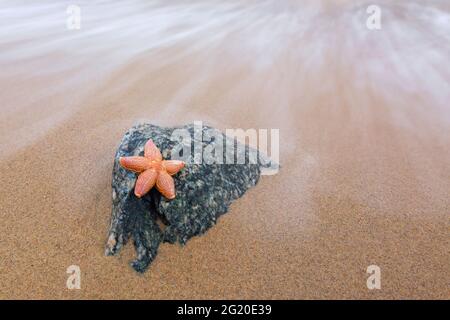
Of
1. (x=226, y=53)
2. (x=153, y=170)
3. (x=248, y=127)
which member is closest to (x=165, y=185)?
(x=153, y=170)

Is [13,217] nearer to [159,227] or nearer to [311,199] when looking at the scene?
[159,227]

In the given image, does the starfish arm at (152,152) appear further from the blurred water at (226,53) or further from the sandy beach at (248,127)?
the blurred water at (226,53)

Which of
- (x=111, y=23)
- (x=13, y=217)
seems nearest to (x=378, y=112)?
(x=13, y=217)

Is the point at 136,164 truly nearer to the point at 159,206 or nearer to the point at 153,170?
the point at 153,170

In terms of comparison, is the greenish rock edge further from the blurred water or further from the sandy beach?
the blurred water

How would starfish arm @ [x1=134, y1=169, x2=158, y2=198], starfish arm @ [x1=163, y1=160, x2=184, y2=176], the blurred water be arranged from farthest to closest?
the blurred water → starfish arm @ [x1=163, y1=160, x2=184, y2=176] → starfish arm @ [x1=134, y1=169, x2=158, y2=198]

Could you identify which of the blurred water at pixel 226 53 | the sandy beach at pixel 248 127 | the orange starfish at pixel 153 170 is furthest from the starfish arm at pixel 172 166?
the blurred water at pixel 226 53

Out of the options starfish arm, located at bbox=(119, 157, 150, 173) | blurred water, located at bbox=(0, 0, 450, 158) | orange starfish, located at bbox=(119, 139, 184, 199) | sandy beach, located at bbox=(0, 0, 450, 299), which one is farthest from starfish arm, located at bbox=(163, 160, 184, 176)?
blurred water, located at bbox=(0, 0, 450, 158)
